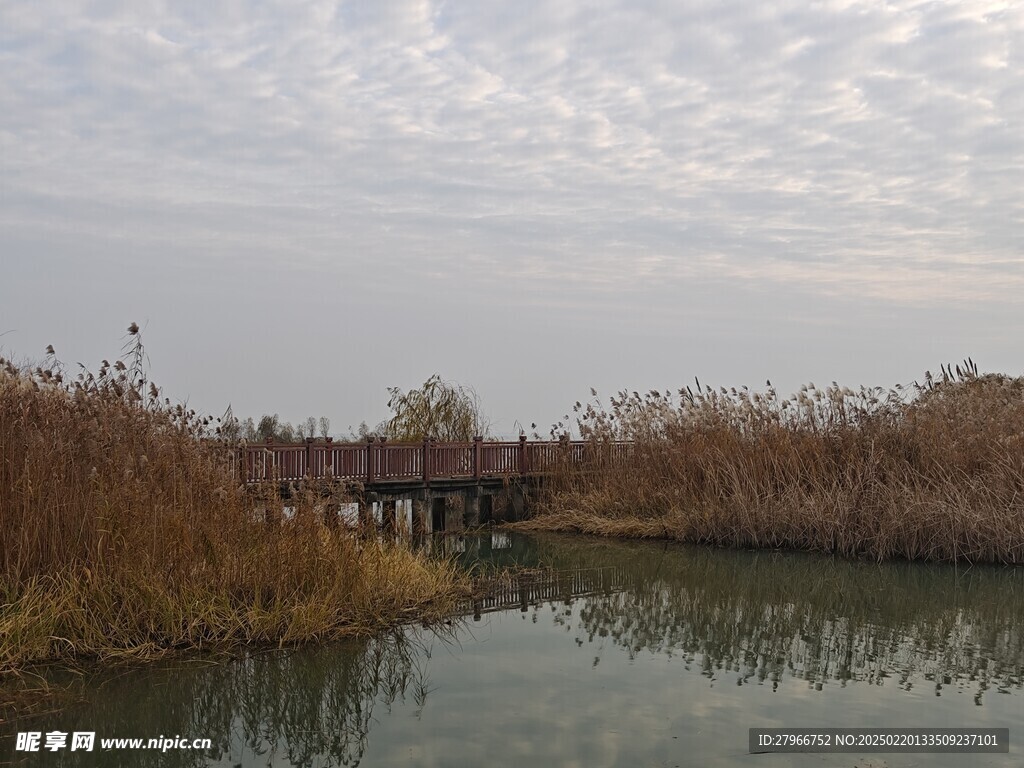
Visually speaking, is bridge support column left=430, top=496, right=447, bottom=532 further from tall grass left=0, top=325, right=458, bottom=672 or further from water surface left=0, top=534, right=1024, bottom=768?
tall grass left=0, top=325, right=458, bottom=672

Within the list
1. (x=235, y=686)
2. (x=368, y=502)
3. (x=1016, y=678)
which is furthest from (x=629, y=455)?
(x=235, y=686)

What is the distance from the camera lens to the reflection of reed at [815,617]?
7.10 meters

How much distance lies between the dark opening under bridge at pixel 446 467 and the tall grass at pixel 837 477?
169cm

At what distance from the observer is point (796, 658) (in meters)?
7.37

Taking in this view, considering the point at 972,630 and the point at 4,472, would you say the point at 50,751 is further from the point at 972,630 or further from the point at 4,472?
the point at 972,630

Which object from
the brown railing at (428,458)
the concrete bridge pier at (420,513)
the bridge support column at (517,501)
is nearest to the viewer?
the brown railing at (428,458)

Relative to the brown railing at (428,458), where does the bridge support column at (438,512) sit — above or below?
below

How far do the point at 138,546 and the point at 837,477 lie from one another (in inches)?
383

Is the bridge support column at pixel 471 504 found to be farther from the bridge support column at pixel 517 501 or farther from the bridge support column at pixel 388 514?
the bridge support column at pixel 388 514

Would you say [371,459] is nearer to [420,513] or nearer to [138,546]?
[420,513]

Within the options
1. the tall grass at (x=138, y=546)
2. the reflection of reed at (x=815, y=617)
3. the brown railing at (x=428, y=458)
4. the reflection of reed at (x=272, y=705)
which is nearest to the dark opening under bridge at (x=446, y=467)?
the brown railing at (x=428, y=458)

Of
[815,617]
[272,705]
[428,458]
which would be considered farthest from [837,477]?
[272,705]

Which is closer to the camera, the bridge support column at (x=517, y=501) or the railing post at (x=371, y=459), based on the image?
the railing post at (x=371, y=459)

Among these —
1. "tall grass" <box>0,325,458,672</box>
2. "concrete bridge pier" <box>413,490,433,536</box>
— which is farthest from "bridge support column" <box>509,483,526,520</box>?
"tall grass" <box>0,325,458,672</box>
